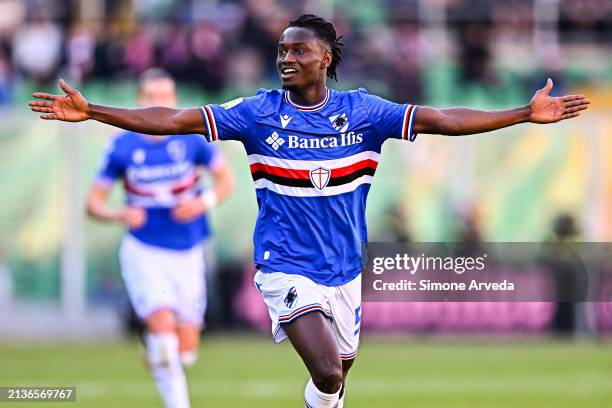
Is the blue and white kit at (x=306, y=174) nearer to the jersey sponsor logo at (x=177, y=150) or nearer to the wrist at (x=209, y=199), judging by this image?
the wrist at (x=209, y=199)

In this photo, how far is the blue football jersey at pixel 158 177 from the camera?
11.5 meters

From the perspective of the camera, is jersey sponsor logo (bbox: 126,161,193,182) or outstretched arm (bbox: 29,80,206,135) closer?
outstretched arm (bbox: 29,80,206,135)

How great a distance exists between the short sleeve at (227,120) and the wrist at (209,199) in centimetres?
318

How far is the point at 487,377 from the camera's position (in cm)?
1480

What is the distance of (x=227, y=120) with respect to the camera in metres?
8.20

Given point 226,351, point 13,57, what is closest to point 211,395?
point 226,351

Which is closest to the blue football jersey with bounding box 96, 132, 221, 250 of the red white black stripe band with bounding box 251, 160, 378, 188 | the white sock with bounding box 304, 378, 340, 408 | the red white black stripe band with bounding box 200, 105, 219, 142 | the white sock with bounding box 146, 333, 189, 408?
the white sock with bounding box 146, 333, 189, 408

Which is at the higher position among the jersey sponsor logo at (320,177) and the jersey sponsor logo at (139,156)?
the jersey sponsor logo at (320,177)

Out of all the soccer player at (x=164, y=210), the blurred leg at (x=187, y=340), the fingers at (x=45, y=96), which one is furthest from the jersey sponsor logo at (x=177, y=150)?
the fingers at (x=45, y=96)

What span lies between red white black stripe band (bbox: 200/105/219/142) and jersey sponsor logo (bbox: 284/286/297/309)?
1.03 m

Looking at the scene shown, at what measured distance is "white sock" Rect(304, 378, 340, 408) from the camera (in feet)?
26.9

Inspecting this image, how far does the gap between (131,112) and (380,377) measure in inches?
296

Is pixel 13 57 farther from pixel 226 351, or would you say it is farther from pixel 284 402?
pixel 284 402

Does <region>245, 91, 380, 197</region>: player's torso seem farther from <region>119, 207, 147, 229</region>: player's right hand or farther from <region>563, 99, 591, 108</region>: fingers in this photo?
<region>119, 207, 147, 229</region>: player's right hand
